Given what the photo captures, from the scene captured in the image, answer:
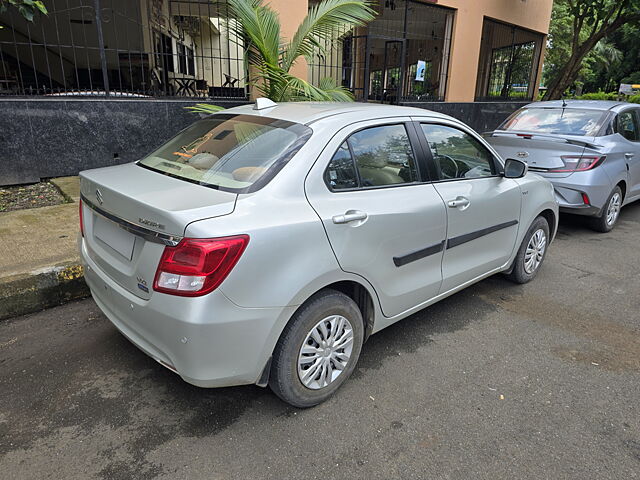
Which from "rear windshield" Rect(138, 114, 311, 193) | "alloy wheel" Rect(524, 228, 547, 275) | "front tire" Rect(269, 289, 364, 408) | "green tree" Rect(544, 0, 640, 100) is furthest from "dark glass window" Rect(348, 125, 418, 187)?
"green tree" Rect(544, 0, 640, 100)

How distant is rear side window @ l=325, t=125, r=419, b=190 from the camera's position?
271cm

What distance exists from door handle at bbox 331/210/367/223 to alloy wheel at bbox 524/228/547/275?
91.5 inches

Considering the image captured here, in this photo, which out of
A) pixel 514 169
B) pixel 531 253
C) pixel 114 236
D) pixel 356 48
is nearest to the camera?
pixel 114 236

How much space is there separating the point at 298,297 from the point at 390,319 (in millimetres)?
934

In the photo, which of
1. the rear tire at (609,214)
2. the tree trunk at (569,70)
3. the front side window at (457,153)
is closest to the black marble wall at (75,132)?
the front side window at (457,153)

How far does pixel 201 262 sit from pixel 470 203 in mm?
2126

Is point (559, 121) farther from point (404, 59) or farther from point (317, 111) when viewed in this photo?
point (317, 111)

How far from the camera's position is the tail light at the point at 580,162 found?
5.66 meters

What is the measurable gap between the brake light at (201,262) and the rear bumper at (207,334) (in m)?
Answer: 0.05

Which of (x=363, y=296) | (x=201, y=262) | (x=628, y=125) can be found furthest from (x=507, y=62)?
(x=201, y=262)

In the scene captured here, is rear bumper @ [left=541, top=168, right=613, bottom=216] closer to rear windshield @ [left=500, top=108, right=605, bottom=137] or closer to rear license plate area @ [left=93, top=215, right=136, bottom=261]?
rear windshield @ [left=500, top=108, right=605, bottom=137]

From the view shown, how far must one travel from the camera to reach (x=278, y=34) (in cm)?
653

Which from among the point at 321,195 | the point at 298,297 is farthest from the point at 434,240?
the point at 298,297

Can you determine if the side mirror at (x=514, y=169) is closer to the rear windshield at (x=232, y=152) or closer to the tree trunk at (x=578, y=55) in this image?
the rear windshield at (x=232, y=152)
